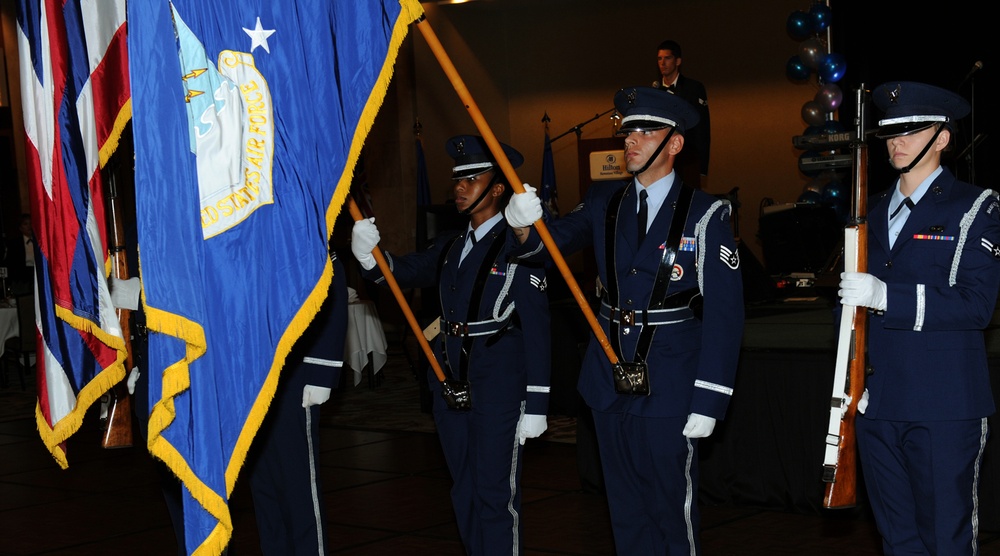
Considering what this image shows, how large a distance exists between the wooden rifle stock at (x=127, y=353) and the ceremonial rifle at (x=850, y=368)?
195cm

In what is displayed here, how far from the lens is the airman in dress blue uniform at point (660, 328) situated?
3256 millimetres

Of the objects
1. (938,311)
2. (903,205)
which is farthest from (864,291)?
(903,205)

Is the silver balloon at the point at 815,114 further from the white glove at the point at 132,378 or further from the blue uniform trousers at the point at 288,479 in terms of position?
the white glove at the point at 132,378

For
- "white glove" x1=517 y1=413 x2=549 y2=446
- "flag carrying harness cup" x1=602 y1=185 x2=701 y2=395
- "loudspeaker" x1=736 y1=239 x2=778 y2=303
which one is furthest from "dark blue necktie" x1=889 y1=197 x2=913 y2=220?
"loudspeaker" x1=736 y1=239 x2=778 y2=303

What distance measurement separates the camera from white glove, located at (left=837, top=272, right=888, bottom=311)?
2.98m

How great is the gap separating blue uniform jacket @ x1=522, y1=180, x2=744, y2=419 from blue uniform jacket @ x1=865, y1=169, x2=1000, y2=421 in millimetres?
384

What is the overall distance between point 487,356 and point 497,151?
0.98 m

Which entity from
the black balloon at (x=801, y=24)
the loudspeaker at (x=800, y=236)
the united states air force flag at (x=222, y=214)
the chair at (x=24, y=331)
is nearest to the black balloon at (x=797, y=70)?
the black balloon at (x=801, y=24)

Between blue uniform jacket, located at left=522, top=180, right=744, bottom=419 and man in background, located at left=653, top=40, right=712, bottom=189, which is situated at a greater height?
man in background, located at left=653, top=40, right=712, bottom=189

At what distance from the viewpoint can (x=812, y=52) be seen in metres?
10.1

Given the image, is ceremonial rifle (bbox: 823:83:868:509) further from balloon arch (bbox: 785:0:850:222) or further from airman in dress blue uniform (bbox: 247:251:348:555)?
balloon arch (bbox: 785:0:850:222)

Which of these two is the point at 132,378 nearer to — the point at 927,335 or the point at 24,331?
the point at 927,335

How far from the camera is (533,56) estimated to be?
49.7 feet

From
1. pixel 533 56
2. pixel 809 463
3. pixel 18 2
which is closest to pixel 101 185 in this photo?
pixel 18 2
